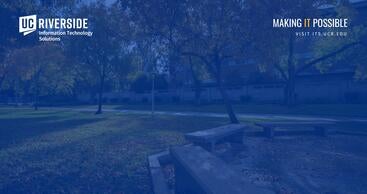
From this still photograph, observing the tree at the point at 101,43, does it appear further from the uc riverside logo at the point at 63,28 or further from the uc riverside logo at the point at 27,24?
the uc riverside logo at the point at 27,24

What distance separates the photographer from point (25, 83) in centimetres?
4356

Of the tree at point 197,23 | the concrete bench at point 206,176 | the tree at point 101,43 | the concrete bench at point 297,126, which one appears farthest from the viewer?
the tree at point 101,43

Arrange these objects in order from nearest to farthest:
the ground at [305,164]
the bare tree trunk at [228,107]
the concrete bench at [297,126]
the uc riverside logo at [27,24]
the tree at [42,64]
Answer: the ground at [305,164], the concrete bench at [297,126], the bare tree trunk at [228,107], the uc riverside logo at [27,24], the tree at [42,64]

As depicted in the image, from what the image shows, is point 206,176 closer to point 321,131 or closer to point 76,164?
point 76,164

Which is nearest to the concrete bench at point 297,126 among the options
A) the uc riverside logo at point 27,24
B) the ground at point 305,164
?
the ground at point 305,164

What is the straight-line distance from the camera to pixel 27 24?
17.6m

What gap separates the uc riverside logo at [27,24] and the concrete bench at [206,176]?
592 inches

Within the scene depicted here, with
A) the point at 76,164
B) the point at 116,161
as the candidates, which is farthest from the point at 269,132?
the point at 76,164

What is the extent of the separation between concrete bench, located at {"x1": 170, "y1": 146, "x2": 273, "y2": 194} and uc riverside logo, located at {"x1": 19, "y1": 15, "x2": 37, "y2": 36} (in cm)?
1504

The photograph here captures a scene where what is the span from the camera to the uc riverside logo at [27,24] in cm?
1644

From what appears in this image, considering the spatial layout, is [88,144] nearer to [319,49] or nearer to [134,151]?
[134,151]

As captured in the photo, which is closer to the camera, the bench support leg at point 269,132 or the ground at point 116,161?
the ground at point 116,161

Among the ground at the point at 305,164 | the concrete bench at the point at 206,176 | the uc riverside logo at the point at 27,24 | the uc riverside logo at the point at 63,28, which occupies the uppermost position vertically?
the uc riverside logo at the point at 63,28

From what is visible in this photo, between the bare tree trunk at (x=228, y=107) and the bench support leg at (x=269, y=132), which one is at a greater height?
the bare tree trunk at (x=228, y=107)
